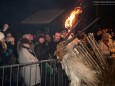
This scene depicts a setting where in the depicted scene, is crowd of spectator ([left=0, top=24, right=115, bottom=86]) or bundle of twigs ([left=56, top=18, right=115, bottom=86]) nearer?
bundle of twigs ([left=56, top=18, right=115, bottom=86])

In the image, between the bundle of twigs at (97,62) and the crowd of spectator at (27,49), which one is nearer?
the bundle of twigs at (97,62)

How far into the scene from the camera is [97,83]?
580 centimetres

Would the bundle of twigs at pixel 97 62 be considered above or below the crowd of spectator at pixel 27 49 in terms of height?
below

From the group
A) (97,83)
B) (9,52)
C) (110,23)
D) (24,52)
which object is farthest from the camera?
(110,23)

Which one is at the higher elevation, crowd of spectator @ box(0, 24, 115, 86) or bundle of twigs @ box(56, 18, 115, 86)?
crowd of spectator @ box(0, 24, 115, 86)

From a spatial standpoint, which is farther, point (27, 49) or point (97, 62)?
point (27, 49)

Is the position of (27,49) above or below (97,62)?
above

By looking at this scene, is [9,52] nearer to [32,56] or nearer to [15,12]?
[32,56]

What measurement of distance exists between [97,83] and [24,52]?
2.80m

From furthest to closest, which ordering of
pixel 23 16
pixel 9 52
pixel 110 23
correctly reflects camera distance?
1. pixel 110 23
2. pixel 23 16
3. pixel 9 52

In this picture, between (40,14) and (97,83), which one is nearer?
(97,83)

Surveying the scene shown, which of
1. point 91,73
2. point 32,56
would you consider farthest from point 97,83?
point 32,56

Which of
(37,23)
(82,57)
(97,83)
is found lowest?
(97,83)

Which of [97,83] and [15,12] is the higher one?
[15,12]
